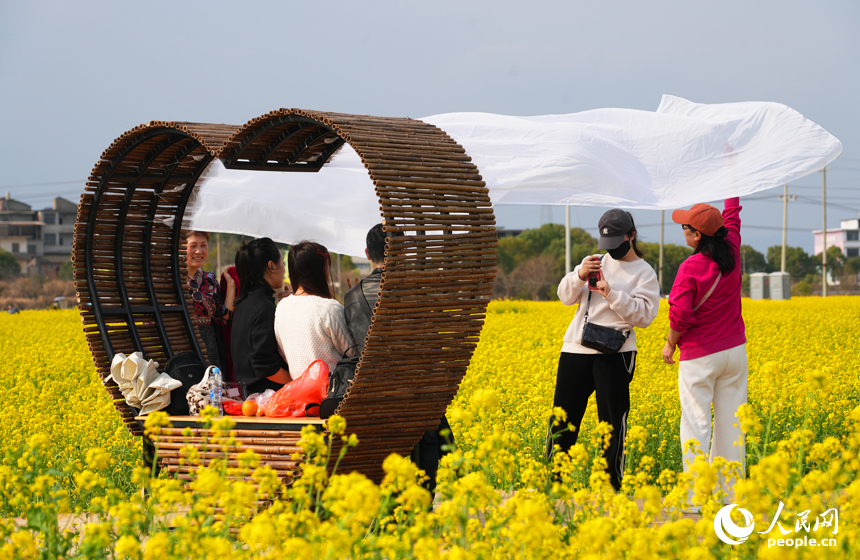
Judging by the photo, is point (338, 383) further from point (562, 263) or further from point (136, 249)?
point (562, 263)

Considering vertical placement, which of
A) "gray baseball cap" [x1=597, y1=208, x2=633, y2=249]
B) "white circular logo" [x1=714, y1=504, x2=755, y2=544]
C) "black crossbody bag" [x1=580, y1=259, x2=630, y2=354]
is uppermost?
"gray baseball cap" [x1=597, y1=208, x2=633, y2=249]

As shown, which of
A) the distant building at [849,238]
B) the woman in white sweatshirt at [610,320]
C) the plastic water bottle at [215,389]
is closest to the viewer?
the plastic water bottle at [215,389]

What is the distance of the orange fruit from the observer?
160 inches

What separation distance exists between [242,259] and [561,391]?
1.98 metres

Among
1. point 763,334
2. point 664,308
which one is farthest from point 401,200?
point 664,308

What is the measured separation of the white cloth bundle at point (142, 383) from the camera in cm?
429

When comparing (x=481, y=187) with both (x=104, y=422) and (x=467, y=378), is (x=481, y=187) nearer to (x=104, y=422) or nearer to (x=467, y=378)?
(x=104, y=422)

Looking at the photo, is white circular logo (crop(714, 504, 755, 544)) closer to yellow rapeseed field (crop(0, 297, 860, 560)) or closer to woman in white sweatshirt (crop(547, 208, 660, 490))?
yellow rapeseed field (crop(0, 297, 860, 560))

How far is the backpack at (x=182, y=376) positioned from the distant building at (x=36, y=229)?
64.0 m

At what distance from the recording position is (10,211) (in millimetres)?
68500

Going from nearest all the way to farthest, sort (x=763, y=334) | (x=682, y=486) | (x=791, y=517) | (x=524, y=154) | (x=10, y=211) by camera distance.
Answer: (x=791, y=517) < (x=682, y=486) < (x=524, y=154) < (x=763, y=334) < (x=10, y=211)

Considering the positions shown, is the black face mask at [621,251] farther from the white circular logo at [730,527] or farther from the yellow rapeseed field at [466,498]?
the white circular logo at [730,527]

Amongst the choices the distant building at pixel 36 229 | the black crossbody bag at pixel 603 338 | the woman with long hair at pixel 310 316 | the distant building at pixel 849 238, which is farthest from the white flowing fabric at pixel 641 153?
the distant building at pixel 849 238

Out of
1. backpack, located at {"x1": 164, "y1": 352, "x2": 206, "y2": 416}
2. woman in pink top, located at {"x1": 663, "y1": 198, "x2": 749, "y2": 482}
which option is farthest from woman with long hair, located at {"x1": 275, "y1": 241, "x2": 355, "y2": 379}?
woman in pink top, located at {"x1": 663, "y1": 198, "x2": 749, "y2": 482}
